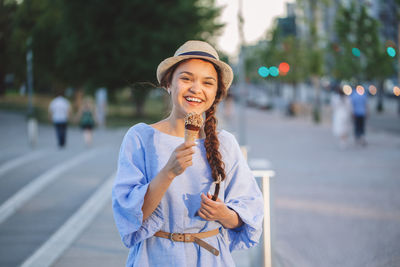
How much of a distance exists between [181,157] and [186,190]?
31 centimetres

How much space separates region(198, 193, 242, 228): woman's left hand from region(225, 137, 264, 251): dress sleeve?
5 centimetres

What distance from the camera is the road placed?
520 cm

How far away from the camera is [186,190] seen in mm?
2166

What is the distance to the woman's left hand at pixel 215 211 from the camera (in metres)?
2.06

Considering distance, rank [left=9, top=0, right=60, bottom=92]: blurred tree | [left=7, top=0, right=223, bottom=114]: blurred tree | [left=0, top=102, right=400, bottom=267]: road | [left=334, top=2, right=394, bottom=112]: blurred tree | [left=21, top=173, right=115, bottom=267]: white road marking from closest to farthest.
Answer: [left=21, top=173, right=115, bottom=267]: white road marking, [left=0, top=102, right=400, bottom=267]: road, [left=9, top=0, right=60, bottom=92]: blurred tree, [left=7, top=0, right=223, bottom=114]: blurred tree, [left=334, top=2, right=394, bottom=112]: blurred tree

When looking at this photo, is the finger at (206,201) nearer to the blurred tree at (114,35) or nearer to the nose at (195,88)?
the nose at (195,88)

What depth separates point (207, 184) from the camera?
7.17 ft

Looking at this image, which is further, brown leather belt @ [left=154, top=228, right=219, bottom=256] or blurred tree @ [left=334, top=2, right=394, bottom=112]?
blurred tree @ [left=334, top=2, right=394, bottom=112]

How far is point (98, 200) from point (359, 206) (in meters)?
4.12

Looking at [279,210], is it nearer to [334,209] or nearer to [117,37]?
[334,209]

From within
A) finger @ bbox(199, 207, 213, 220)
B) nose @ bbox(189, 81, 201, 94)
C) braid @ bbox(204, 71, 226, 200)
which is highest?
nose @ bbox(189, 81, 201, 94)

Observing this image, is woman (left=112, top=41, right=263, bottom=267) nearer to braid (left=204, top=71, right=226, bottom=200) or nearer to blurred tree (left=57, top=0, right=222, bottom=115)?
braid (left=204, top=71, right=226, bottom=200)

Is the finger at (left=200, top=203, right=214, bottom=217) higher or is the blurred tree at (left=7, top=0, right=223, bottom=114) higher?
the blurred tree at (left=7, top=0, right=223, bottom=114)

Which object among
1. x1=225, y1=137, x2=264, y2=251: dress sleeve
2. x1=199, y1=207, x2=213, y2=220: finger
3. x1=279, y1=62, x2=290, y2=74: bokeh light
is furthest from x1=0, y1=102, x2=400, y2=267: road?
x1=279, y1=62, x2=290, y2=74: bokeh light
